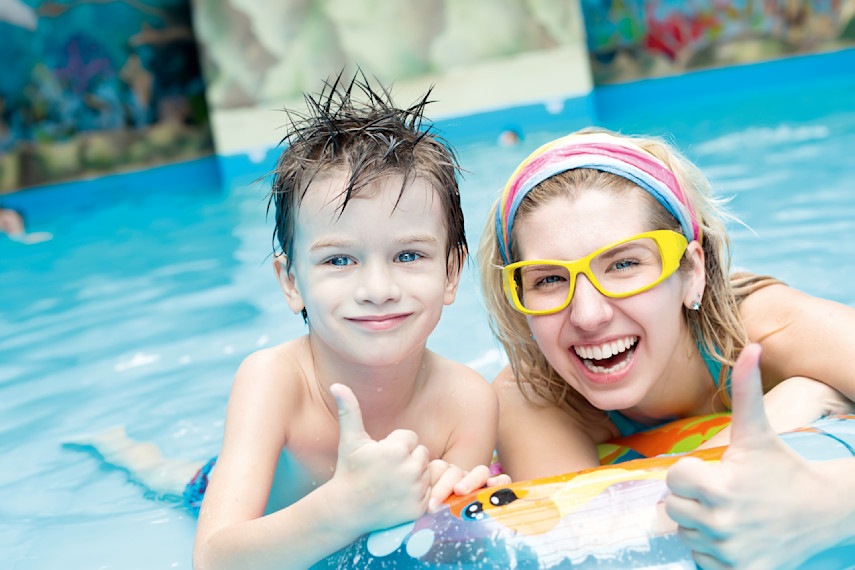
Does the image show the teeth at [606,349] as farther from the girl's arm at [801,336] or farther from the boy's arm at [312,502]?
the boy's arm at [312,502]

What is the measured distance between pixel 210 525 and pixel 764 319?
1778 millimetres

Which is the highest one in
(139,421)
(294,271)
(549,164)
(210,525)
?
(549,164)

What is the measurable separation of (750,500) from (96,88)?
56.1 ft

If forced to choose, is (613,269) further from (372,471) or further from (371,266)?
(372,471)

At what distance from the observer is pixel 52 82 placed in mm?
16266

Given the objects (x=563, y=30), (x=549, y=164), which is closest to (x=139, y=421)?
(x=549, y=164)

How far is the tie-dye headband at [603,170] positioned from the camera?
2434 mm

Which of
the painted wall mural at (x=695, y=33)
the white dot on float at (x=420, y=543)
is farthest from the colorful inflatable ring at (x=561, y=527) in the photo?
the painted wall mural at (x=695, y=33)

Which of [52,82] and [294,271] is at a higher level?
[52,82]

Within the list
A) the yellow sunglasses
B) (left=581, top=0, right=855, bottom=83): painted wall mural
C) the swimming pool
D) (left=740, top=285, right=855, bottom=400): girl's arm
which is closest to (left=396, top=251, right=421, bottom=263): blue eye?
the yellow sunglasses

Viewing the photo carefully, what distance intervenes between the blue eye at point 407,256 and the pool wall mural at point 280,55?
9.57 metres

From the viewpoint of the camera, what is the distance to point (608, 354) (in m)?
2.38

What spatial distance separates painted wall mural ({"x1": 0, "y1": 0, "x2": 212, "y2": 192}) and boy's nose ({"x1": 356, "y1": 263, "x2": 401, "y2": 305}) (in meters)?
15.4

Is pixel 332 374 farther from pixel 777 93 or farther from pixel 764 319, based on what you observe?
pixel 777 93
